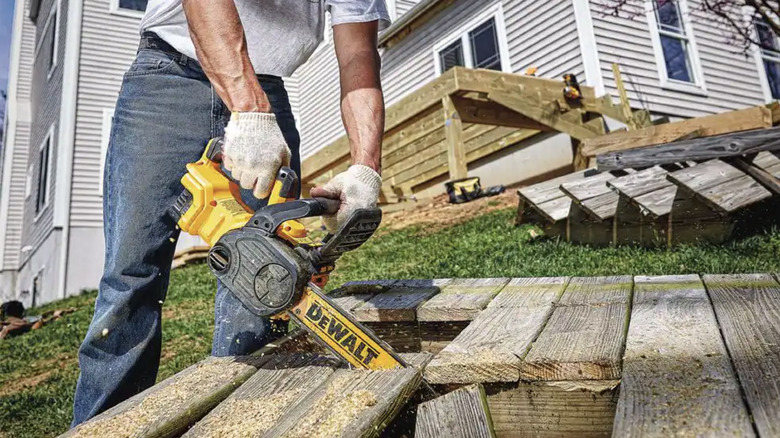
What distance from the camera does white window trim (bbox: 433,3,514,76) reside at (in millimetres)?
10211

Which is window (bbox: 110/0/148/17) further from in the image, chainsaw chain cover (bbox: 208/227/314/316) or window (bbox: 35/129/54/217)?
chainsaw chain cover (bbox: 208/227/314/316)

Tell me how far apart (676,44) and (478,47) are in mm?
3787

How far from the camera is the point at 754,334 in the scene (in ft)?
4.09

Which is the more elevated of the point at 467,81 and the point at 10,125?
the point at 10,125

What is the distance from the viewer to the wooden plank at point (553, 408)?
1.18m

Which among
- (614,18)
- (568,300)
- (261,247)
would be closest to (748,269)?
(568,300)

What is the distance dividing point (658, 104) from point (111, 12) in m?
11.6

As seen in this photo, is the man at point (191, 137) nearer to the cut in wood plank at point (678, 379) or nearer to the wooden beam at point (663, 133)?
the cut in wood plank at point (678, 379)

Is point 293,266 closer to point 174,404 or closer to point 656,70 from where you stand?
point 174,404

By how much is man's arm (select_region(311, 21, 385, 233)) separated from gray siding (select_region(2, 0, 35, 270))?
17246 mm

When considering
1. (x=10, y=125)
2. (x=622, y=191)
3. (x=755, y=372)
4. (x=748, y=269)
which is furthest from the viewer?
(x=10, y=125)

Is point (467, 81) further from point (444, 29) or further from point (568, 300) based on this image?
point (568, 300)

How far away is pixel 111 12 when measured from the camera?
11906 mm

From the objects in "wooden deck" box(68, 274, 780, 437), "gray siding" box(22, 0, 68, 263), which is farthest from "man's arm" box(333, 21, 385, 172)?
"gray siding" box(22, 0, 68, 263)
